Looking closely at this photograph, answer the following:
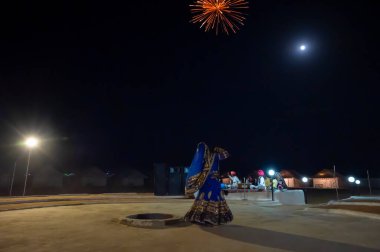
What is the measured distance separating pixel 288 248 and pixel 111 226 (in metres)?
5.23

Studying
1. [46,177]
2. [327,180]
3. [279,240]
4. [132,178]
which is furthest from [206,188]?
[132,178]

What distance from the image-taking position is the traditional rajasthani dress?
8570 millimetres

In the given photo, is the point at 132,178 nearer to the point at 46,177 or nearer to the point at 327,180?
the point at 46,177

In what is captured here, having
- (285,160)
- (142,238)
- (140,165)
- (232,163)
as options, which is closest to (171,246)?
(142,238)

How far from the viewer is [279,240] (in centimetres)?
659

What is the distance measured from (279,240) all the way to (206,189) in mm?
2749

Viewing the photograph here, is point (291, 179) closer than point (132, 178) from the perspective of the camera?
Yes

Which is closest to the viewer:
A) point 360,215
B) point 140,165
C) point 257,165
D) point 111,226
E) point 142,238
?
point 142,238

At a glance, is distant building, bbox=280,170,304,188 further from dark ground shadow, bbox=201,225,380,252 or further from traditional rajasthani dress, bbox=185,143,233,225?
dark ground shadow, bbox=201,225,380,252

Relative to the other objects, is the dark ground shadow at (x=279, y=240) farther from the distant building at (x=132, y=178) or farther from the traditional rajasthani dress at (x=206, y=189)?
the distant building at (x=132, y=178)

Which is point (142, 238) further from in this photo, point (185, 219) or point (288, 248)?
point (288, 248)

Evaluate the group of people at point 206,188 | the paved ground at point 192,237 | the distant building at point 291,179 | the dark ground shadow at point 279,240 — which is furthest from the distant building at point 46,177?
the dark ground shadow at point 279,240

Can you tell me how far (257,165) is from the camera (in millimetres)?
100688

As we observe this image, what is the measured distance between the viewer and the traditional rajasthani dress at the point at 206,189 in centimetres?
857
